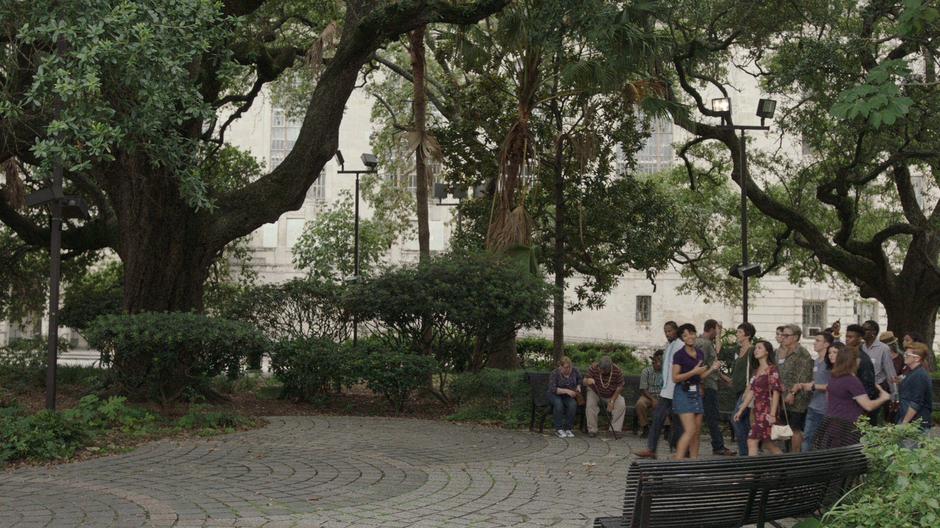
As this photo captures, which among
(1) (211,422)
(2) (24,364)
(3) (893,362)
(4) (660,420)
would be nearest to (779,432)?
(4) (660,420)

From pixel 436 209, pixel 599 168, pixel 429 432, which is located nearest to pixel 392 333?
pixel 429 432

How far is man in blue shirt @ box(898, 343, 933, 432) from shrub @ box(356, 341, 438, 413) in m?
8.32

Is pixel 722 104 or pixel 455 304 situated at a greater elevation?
pixel 722 104

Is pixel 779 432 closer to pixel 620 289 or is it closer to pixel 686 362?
pixel 686 362

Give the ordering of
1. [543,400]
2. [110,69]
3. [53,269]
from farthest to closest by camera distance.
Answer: [543,400], [53,269], [110,69]

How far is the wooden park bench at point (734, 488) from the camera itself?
591cm

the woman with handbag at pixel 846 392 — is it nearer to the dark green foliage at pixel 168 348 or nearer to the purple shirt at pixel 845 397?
the purple shirt at pixel 845 397

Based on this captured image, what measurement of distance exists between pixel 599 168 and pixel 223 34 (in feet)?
35.4

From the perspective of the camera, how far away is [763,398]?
10.3 metres

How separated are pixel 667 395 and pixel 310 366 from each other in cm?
724

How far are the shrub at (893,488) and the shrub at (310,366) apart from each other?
1099 cm

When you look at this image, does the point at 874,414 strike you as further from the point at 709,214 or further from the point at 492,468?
the point at 709,214

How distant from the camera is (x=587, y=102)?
2177cm

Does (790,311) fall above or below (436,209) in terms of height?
below
